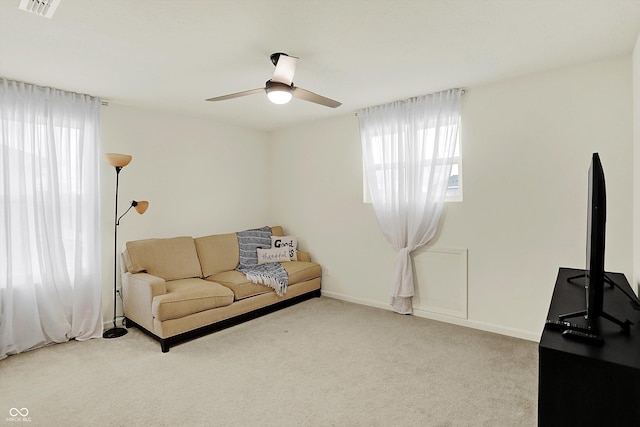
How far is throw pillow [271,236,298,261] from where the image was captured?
4.95 m

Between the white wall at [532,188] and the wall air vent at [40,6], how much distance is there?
11.3ft

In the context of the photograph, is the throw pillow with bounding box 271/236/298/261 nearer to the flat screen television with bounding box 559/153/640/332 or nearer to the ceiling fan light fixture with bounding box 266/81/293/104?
the ceiling fan light fixture with bounding box 266/81/293/104

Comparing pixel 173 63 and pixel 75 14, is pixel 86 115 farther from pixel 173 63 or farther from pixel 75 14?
pixel 75 14

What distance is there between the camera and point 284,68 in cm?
253

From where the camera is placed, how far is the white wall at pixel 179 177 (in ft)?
12.8

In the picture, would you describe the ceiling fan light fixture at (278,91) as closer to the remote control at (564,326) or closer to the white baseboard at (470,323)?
the remote control at (564,326)

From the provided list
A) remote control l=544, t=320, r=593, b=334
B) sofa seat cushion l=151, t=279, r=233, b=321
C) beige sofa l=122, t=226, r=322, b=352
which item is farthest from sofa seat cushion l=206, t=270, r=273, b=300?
remote control l=544, t=320, r=593, b=334

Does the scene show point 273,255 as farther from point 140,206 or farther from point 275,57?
point 275,57

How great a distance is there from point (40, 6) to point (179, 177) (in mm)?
2655

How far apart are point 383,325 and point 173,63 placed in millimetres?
3203

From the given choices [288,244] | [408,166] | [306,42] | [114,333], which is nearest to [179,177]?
[288,244]

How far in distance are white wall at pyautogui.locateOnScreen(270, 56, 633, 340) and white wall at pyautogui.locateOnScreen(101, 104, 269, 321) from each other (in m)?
2.15

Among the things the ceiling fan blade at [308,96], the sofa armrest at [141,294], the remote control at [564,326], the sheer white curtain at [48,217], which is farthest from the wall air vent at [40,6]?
the remote control at [564,326]

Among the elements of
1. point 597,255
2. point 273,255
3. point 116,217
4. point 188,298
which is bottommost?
point 188,298
